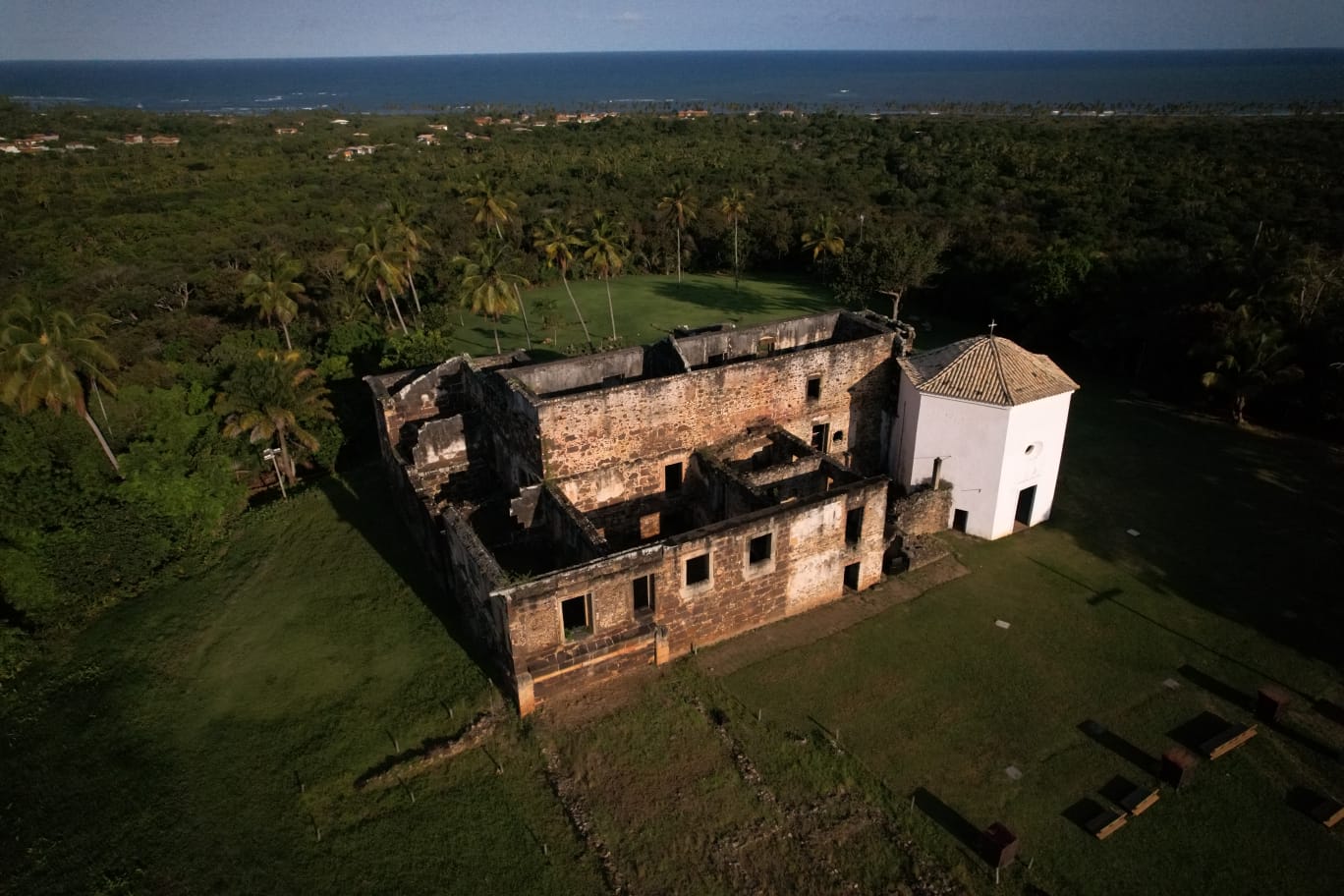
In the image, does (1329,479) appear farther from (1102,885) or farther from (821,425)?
(1102,885)

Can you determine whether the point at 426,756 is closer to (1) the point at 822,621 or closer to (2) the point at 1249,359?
(1) the point at 822,621

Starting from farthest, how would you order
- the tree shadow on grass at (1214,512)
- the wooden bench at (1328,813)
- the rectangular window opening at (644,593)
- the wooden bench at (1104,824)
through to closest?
the tree shadow on grass at (1214,512)
the rectangular window opening at (644,593)
the wooden bench at (1328,813)
the wooden bench at (1104,824)

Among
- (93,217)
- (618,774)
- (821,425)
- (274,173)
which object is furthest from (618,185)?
(618,774)

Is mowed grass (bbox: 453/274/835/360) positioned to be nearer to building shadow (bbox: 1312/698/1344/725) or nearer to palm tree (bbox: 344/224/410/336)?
palm tree (bbox: 344/224/410/336)

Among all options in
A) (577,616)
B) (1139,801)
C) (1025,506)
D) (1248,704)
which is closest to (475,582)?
(577,616)

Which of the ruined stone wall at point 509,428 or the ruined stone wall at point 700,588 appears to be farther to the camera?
the ruined stone wall at point 509,428

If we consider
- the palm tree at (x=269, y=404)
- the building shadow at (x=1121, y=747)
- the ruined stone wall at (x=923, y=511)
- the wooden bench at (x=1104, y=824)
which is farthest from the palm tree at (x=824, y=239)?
the wooden bench at (x=1104, y=824)

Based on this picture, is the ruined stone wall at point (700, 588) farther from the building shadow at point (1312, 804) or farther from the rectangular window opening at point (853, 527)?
the building shadow at point (1312, 804)

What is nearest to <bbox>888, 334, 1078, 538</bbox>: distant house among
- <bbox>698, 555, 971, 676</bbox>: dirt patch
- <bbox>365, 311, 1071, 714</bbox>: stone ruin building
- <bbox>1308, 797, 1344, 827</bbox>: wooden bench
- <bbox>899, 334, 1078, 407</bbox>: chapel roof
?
<bbox>899, 334, 1078, 407</bbox>: chapel roof
